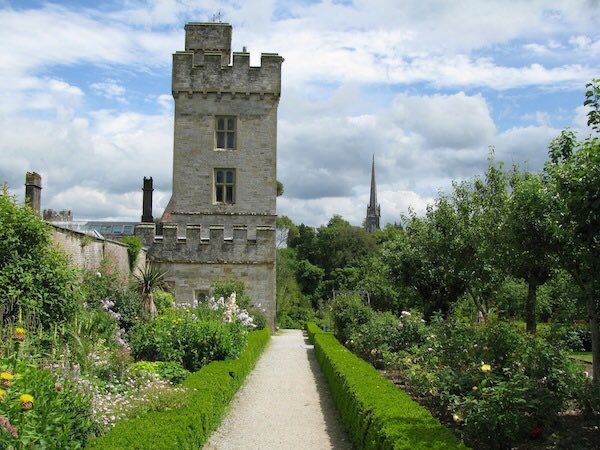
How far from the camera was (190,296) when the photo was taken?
2392 centimetres

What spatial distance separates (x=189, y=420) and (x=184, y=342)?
18.0 feet

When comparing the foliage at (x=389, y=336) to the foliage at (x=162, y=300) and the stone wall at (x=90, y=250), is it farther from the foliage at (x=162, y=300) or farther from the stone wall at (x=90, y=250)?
the foliage at (x=162, y=300)

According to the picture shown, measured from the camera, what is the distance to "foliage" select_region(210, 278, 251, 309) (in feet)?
74.0

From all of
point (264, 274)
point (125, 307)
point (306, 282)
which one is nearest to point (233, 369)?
point (125, 307)

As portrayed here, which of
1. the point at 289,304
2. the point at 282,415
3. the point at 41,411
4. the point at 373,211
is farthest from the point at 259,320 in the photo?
the point at 373,211

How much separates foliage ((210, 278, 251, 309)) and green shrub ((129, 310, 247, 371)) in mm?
9924

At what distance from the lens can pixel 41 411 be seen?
15.8 ft

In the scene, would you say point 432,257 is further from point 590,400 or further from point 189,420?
point 189,420

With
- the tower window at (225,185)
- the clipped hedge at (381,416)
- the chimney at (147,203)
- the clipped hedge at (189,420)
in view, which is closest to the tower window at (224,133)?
the tower window at (225,185)

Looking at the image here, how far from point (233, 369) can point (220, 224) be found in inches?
607

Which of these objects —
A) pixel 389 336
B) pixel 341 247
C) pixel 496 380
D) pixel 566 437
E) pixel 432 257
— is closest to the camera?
pixel 566 437

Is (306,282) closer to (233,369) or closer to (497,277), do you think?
(497,277)

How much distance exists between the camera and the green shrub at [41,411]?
14.1ft

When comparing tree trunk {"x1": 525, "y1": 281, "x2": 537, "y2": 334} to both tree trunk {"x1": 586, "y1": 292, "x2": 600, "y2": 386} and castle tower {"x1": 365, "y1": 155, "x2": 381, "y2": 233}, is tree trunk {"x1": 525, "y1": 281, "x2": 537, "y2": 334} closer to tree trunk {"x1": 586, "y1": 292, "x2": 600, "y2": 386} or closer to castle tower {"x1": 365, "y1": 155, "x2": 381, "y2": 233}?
tree trunk {"x1": 586, "y1": 292, "x2": 600, "y2": 386}
